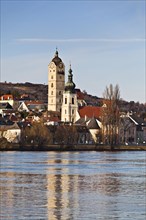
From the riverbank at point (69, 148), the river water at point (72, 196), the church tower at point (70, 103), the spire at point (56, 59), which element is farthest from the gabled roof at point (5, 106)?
the river water at point (72, 196)

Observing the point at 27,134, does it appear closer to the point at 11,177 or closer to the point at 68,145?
the point at 68,145

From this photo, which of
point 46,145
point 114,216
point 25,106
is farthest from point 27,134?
point 25,106

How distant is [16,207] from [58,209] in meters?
1.32

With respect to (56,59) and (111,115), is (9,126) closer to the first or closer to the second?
(111,115)

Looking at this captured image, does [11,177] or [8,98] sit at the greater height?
[8,98]

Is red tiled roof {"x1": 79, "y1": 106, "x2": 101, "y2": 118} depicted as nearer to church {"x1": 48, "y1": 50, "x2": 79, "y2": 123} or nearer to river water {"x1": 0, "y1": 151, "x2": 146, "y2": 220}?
church {"x1": 48, "y1": 50, "x2": 79, "y2": 123}

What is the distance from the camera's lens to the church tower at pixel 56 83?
117 metres

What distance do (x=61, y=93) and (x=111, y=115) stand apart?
4604 cm

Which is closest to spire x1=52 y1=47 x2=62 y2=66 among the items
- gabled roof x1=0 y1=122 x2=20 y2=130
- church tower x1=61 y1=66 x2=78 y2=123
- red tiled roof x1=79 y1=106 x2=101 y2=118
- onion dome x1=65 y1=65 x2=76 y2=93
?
church tower x1=61 y1=66 x2=78 y2=123

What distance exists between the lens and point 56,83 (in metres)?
121

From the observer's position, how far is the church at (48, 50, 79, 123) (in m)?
104

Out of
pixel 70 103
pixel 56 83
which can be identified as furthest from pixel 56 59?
pixel 70 103

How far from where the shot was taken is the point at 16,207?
64.2ft

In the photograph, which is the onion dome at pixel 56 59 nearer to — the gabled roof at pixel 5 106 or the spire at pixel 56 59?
the spire at pixel 56 59
